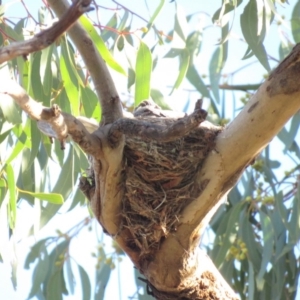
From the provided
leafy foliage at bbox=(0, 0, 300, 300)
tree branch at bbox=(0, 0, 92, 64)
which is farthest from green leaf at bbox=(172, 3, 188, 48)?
tree branch at bbox=(0, 0, 92, 64)

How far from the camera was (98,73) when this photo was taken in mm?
1668

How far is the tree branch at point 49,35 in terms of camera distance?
1024 mm

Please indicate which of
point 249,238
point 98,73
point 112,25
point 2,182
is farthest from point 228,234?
point 98,73

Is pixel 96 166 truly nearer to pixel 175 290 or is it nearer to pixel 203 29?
pixel 175 290

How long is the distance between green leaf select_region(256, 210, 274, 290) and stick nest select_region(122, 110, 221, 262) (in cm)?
101

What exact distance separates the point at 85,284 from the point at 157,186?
1.16 m

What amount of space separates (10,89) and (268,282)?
6.25 feet

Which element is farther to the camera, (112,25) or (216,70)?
(216,70)

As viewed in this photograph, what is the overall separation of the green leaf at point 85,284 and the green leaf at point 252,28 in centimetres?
124

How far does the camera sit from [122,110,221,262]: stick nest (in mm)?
1724

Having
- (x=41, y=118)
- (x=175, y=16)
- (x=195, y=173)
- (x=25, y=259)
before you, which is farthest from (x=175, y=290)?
(x=25, y=259)

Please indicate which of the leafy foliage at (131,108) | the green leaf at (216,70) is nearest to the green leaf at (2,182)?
the leafy foliage at (131,108)

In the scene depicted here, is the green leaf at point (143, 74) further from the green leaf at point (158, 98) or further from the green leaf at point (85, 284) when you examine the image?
the green leaf at point (85, 284)

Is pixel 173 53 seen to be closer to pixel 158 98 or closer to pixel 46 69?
pixel 158 98
